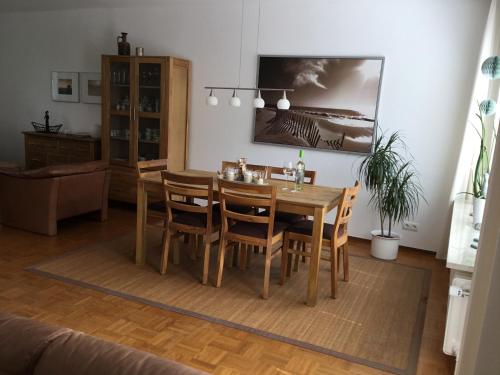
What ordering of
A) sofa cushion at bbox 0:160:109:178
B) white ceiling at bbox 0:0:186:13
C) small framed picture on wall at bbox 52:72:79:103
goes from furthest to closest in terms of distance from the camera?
1. small framed picture on wall at bbox 52:72:79:103
2. white ceiling at bbox 0:0:186:13
3. sofa cushion at bbox 0:160:109:178

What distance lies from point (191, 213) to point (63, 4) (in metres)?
3.75

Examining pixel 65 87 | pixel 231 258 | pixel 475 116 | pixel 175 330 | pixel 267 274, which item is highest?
pixel 65 87

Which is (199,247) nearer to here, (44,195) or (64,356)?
(44,195)

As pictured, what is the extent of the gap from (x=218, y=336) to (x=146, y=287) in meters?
0.87

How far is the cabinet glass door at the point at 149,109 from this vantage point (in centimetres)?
509

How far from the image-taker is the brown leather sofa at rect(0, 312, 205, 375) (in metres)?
1.16

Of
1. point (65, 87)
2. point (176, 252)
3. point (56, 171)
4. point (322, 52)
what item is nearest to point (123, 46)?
point (65, 87)

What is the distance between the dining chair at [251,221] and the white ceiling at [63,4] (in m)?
2.98

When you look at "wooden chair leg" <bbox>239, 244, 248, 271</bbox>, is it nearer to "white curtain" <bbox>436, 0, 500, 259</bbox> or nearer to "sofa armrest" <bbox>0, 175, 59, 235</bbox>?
"sofa armrest" <bbox>0, 175, 59, 235</bbox>

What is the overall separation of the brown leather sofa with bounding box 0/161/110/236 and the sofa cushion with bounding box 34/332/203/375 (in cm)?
325

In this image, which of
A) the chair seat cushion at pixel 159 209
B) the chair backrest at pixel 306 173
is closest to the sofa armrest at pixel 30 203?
the chair seat cushion at pixel 159 209

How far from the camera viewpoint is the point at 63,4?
220 inches

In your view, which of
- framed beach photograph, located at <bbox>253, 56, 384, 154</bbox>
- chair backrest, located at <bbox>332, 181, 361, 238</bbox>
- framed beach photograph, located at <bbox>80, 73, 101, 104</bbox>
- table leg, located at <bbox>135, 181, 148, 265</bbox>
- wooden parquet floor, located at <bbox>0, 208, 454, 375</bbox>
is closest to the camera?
wooden parquet floor, located at <bbox>0, 208, 454, 375</bbox>

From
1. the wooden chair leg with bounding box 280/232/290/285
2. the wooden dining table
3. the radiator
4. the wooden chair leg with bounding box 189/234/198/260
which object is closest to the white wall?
the wooden dining table
